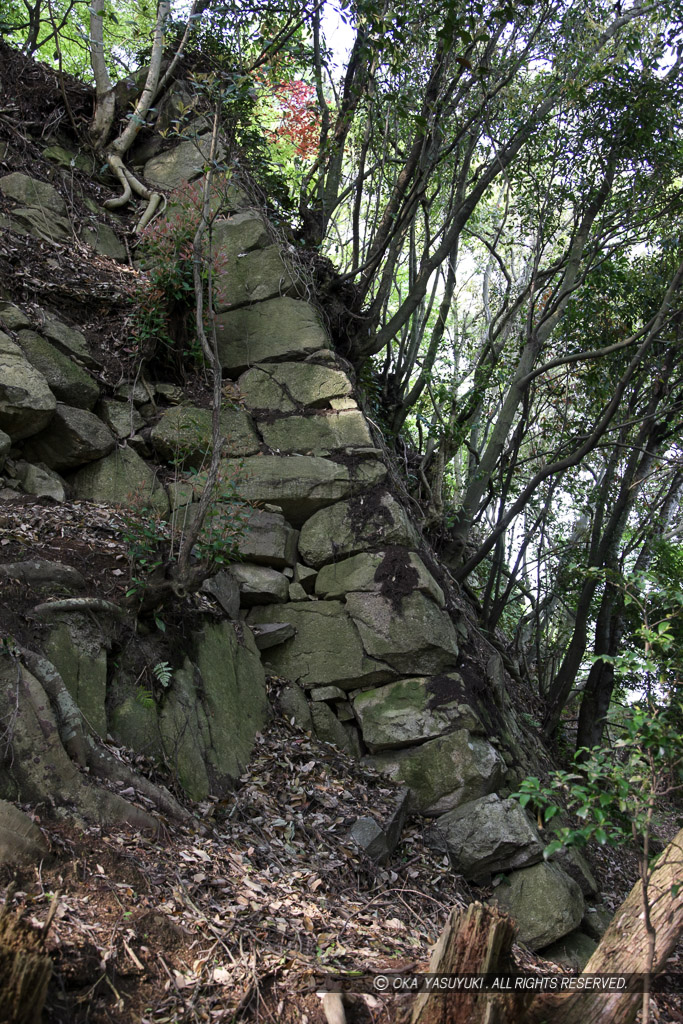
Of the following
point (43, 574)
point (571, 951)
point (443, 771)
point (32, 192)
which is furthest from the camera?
point (32, 192)

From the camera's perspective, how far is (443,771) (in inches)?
233

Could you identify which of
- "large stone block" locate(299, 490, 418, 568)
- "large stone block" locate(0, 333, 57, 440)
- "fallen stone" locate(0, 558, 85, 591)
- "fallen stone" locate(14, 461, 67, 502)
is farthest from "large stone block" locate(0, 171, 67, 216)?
"fallen stone" locate(0, 558, 85, 591)

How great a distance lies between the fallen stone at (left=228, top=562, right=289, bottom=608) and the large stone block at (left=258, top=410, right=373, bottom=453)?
1421 mm

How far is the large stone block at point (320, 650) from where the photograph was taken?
6.28m

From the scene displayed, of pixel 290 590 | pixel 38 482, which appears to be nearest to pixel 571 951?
pixel 290 590

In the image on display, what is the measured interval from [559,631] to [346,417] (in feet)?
22.0

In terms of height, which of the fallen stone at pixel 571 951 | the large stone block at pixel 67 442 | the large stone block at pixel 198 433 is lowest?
the fallen stone at pixel 571 951

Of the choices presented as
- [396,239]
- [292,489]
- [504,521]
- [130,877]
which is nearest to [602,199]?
[396,239]

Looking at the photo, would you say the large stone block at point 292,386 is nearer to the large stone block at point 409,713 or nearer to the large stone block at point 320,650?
the large stone block at point 320,650

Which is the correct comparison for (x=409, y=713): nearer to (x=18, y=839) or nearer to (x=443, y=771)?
(x=443, y=771)

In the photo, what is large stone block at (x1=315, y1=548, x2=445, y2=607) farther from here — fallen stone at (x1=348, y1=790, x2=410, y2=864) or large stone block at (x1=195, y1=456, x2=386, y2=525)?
fallen stone at (x1=348, y1=790, x2=410, y2=864)

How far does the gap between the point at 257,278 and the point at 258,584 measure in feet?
12.7

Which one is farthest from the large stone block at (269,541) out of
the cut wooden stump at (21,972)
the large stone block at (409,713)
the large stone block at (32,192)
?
the large stone block at (32,192)

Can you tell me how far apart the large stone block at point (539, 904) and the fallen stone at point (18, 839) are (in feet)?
11.9
